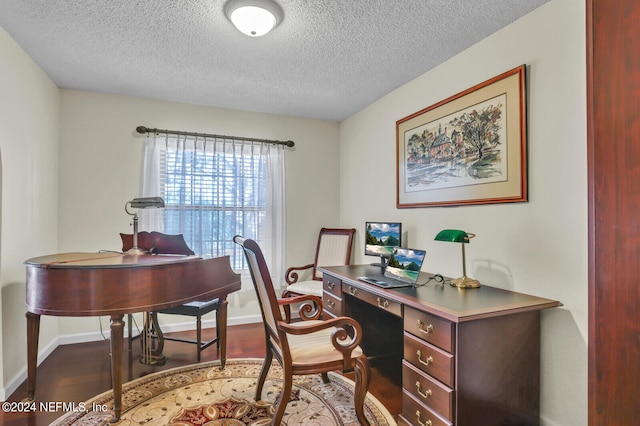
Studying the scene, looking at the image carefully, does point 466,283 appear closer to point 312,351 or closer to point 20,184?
point 312,351

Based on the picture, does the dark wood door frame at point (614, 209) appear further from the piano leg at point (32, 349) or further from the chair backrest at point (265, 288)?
the piano leg at point (32, 349)

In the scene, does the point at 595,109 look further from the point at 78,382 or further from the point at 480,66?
the point at 78,382

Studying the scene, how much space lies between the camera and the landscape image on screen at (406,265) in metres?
2.28

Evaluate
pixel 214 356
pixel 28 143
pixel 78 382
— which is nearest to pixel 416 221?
pixel 214 356

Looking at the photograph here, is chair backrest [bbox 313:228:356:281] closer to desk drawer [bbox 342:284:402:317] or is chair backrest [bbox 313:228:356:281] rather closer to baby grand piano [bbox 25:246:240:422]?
desk drawer [bbox 342:284:402:317]

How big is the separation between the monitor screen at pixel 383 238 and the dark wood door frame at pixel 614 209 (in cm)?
181

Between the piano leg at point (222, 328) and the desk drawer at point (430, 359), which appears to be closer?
the desk drawer at point (430, 359)

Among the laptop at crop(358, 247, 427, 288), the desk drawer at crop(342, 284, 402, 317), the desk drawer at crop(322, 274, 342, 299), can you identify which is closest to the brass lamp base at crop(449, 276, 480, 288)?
the laptop at crop(358, 247, 427, 288)

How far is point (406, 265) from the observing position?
7.75 feet

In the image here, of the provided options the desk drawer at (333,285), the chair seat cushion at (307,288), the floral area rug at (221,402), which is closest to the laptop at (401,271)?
the desk drawer at (333,285)

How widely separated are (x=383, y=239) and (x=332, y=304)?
0.74 meters

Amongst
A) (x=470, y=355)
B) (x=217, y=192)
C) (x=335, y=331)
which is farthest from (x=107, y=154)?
(x=470, y=355)

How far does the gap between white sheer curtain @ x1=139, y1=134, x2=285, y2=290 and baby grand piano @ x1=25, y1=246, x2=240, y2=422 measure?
142 centimetres

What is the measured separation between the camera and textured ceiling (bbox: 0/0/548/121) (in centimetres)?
201
